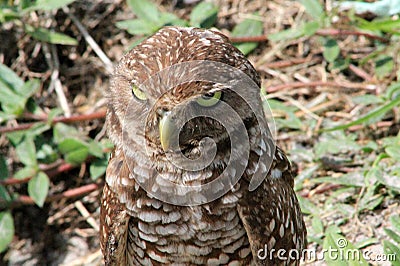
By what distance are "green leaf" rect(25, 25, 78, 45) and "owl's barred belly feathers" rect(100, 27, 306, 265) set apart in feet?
5.90

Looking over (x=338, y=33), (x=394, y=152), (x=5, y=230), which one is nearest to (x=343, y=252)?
(x=394, y=152)

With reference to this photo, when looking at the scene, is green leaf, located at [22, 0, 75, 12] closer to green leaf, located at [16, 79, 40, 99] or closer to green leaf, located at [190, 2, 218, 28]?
green leaf, located at [16, 79, 40, 99]

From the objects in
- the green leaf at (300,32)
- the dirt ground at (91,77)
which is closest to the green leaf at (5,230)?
the dirt ground at (91,77)

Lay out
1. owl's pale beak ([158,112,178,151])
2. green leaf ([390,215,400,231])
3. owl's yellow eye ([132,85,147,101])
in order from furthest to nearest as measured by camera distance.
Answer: green leaf ([390,215,400,231])
owl's yellow eye ([132,85,147,101])
owl's pale beak ([158,112,178,151])

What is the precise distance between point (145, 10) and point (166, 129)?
2.06 metres

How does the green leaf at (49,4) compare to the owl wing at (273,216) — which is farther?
the green leaf at (49,4)

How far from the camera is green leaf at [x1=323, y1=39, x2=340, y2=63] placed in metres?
4.23

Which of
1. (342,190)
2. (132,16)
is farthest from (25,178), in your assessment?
(342,190)

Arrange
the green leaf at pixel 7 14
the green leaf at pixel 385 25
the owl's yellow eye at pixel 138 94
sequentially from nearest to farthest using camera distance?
the owl's yellow eye at pixel 138 94 → the green leaf at pixel 385 25 → the green leaf at pixel 7 14

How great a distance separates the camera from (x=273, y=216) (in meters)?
2.77

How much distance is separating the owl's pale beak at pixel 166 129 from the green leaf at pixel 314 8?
6.78 ft

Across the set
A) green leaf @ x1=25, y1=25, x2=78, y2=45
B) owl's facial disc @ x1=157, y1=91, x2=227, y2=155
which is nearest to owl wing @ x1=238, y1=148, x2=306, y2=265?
owl's facial disc @ x1=157, y1=91, x2=227, y2=155

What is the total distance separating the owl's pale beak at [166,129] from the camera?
2.37 metres

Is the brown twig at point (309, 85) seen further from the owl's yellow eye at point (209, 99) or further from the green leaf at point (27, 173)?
the owl's yellow eye at point (209, 99)
